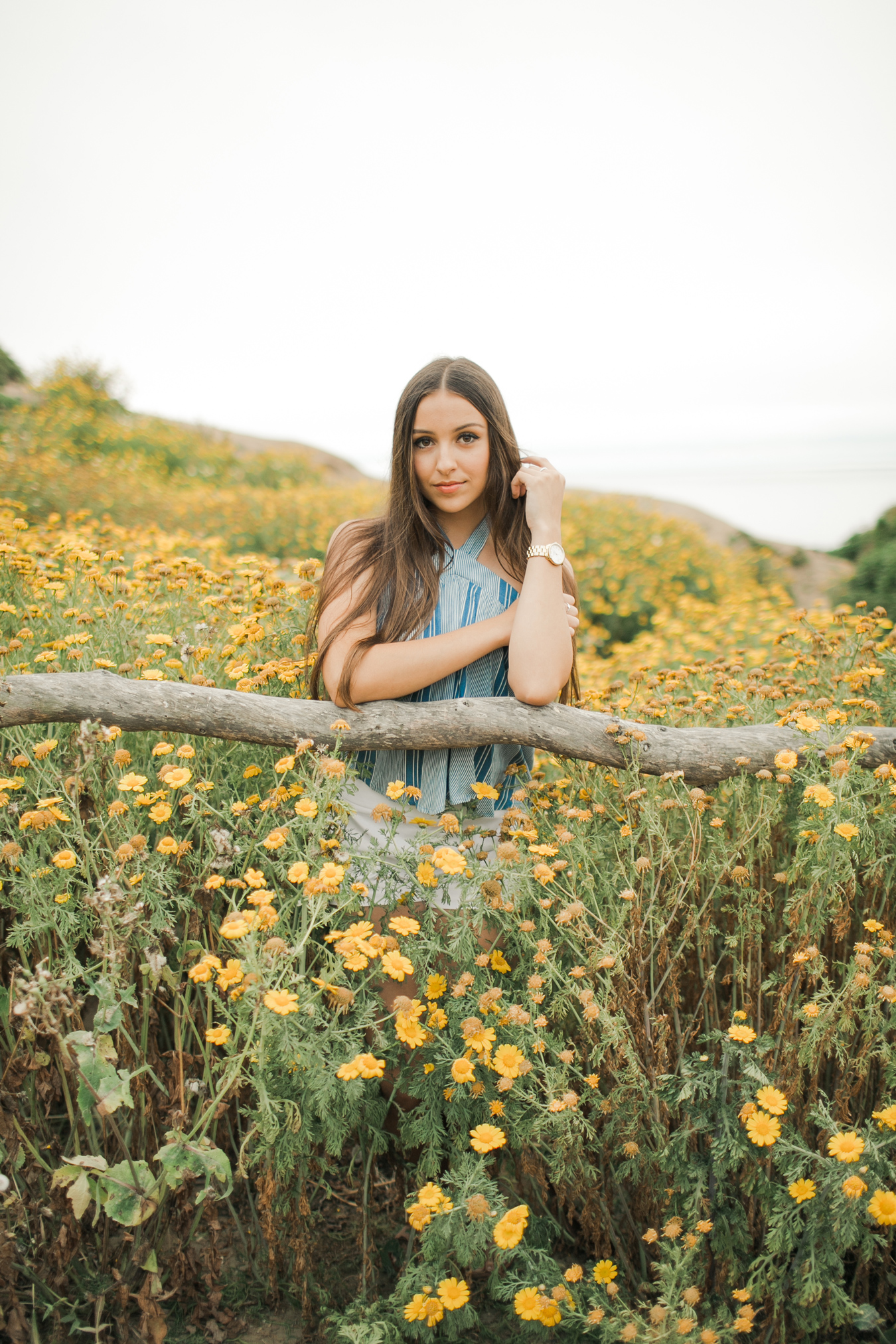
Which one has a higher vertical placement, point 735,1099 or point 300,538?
→ point 300,538

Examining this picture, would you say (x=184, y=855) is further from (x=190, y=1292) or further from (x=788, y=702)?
(x=788, y=702)

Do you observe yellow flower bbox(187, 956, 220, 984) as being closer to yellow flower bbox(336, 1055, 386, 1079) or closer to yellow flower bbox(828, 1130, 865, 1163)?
yellow flower bbox(336, 1055, 386, 1079)

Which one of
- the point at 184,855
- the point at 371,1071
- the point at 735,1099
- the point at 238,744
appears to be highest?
the point at 238,744

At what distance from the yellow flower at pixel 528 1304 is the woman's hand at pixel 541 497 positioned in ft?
5.12

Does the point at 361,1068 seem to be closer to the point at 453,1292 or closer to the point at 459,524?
the point at 453,1292

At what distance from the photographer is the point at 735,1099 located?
1541 millimetres

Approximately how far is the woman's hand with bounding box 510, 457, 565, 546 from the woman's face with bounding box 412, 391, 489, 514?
113 millimetres

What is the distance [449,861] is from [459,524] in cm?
113

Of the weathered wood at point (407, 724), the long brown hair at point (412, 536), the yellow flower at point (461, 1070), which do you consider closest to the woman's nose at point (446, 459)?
the long brown hair at point (412, 536)

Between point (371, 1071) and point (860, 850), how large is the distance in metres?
1.22

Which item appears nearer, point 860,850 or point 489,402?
point 860,850

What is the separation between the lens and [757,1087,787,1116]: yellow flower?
4.69 ft


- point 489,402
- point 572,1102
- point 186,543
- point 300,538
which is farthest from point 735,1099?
point 300,538

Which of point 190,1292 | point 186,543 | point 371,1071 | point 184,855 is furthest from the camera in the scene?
point 186,543
